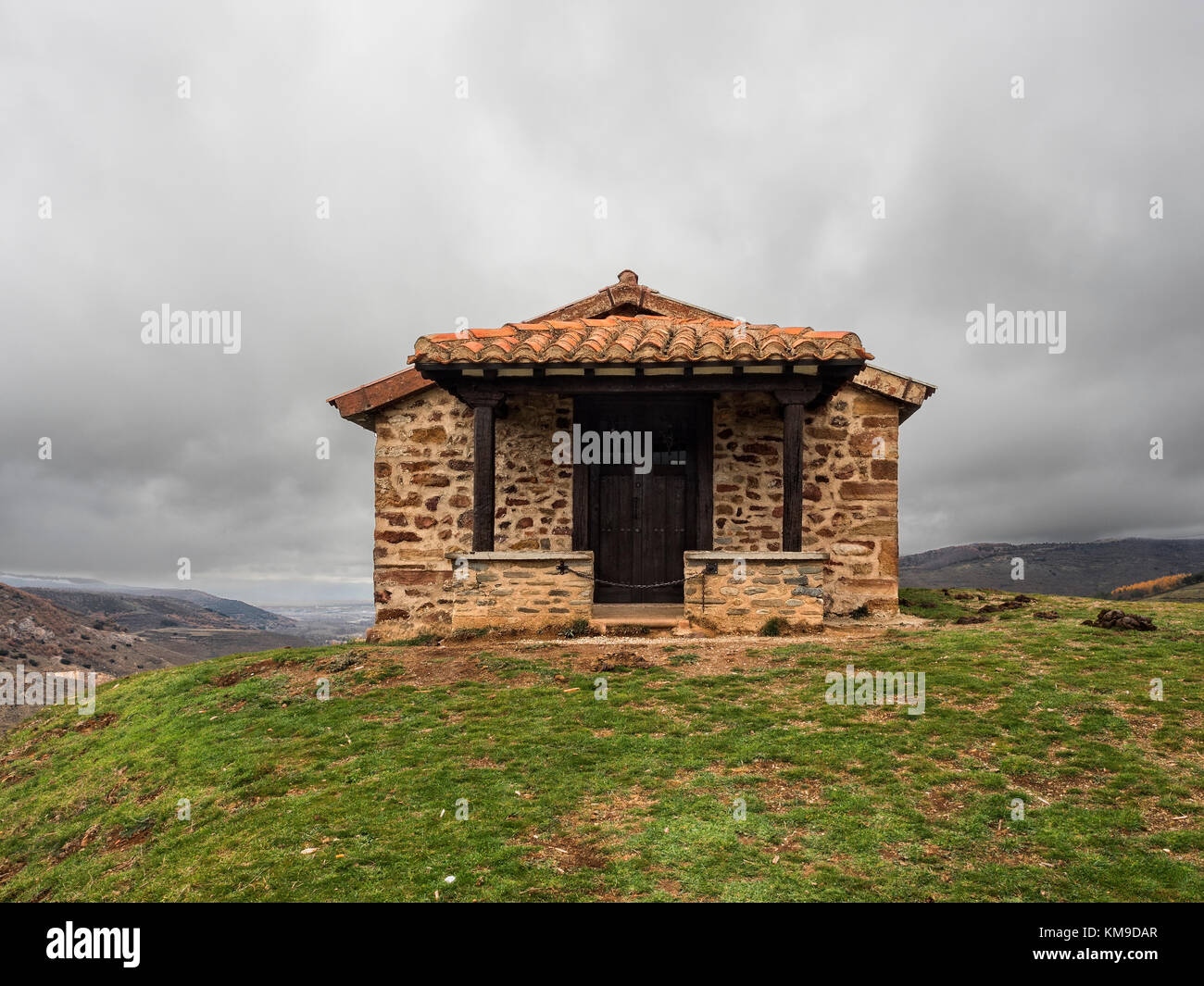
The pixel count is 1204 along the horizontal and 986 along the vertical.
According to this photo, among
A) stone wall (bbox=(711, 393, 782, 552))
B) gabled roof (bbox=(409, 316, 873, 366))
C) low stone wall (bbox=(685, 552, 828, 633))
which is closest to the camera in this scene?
gabled roof (bbox=(409, 316, 873, 366))

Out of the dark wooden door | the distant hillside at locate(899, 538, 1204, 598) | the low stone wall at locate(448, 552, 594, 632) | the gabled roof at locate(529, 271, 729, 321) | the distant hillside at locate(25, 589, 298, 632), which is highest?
the gabled roof at locate(529, 271, 729, 321)

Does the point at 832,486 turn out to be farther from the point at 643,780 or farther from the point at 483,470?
the point at 643,780

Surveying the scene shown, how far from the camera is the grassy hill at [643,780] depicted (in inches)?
142

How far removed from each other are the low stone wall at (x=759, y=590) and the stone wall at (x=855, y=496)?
6.54 feet

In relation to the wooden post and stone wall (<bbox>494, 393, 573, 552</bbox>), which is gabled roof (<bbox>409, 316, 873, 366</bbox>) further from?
stone wall (<bbox>494, 393, 573, 552</bbox>)

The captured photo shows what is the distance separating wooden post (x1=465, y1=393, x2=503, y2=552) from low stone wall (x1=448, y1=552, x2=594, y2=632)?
31 cm

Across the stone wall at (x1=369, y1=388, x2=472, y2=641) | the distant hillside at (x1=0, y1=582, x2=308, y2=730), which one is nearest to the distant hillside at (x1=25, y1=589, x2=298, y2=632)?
the distant hillside at (x1=0, y1=582, x2=308, y2=730)

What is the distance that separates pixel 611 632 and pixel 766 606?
2218mm

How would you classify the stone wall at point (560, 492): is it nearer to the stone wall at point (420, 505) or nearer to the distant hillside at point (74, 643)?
the stone wall at point (420, 505)

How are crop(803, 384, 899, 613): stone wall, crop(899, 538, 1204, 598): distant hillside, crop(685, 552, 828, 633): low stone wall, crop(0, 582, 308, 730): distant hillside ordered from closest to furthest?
crop(685, 552, 828, 633): low stone wall
crop(803, 384, 899, 613): stone wall
crop(0, 582, 308, 730): distant hillside
crop(899, 538, 1204, 598): distant hillside

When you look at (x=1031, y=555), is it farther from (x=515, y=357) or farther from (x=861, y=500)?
(x=515, y=357)

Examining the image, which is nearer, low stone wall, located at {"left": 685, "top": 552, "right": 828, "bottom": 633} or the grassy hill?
the grassy hill

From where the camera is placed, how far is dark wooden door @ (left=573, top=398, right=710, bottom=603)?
11.3 m

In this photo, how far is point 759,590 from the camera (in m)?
9.03
